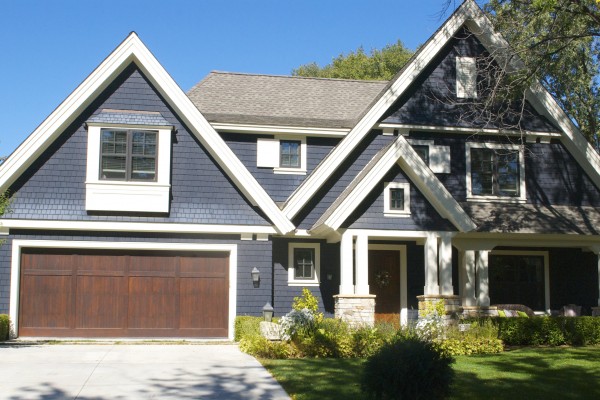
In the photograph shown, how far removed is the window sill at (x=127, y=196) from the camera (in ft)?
60.2

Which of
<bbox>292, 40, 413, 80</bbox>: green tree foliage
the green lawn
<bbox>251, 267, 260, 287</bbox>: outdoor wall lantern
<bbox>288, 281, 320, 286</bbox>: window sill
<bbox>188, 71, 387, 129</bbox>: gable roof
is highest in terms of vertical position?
<bbox>292, 40, 413, 80</bbox>: green tree foliage

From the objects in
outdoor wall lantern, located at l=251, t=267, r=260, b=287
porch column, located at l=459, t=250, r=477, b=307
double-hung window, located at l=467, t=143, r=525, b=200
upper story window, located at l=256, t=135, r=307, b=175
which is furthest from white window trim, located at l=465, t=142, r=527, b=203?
outdoor wall lantern, located at l=251, t=267, r=260, b=287

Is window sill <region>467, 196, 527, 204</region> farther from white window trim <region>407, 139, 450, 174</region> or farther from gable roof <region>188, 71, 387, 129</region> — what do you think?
gable roof <region>188, 71, 387, 129</region>

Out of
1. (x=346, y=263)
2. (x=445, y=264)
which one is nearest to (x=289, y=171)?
(x=346, y=263)

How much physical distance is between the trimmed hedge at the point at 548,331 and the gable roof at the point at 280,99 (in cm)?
726

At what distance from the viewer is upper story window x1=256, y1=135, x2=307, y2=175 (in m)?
21.0

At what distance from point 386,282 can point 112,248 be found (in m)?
7.86

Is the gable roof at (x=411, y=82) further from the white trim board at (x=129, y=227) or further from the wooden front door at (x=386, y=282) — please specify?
the wooden front door at (x=386, y=282)

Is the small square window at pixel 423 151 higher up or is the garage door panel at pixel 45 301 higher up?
the small square window at pixel 423 151

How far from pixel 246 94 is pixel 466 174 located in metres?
7.37

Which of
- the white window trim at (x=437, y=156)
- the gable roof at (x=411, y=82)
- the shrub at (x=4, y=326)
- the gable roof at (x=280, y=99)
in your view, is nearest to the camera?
the shrub at (x=4, y=326)

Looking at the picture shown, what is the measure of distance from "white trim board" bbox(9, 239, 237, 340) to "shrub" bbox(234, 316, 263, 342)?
454mm

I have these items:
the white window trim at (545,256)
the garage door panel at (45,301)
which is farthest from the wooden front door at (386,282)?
the garage door panel at (45,301)

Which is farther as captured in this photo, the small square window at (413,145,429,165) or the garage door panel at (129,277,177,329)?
the small square window at (413,145,429,165)
